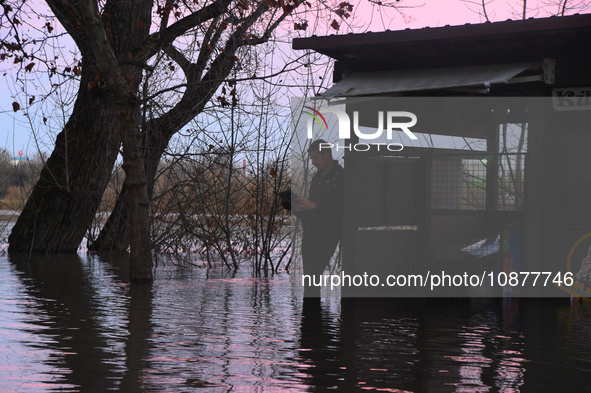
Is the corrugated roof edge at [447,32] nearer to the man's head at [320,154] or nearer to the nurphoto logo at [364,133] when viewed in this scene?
the nurphoto logo at [364,133]

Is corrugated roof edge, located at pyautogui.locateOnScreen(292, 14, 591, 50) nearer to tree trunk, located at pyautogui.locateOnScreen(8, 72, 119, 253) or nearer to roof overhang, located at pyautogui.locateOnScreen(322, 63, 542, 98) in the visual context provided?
roof overhang, located at pyautogui.locateOnScreen(322, 63, 542, 98)

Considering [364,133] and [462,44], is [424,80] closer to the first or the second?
[462,44]

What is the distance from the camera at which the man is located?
1007cm

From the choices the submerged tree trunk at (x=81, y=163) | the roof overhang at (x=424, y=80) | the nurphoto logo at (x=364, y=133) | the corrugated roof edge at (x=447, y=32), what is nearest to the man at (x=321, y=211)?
the nurphoto logo at (x=364, y=133)

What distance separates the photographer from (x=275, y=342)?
693cm

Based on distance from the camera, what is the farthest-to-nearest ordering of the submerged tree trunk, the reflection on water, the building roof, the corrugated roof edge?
1. the submerged tree trunk
2. the building roof
3. the corrugated roof edge
4. the reflection on water

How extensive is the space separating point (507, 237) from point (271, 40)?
17.1 ft

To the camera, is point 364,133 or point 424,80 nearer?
point 424,80

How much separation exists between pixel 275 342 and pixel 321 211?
11.4ft

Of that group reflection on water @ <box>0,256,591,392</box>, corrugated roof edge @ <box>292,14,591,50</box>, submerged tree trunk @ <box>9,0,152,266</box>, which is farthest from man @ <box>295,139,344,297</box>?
submerged tree trunk @ <box>9,0,152,266</box>

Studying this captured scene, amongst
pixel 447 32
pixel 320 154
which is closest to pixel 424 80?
pixel 447 32

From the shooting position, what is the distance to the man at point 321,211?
10.1 meters

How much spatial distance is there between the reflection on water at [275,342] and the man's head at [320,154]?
1625 mm

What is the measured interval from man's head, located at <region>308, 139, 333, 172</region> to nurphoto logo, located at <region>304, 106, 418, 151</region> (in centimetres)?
4
